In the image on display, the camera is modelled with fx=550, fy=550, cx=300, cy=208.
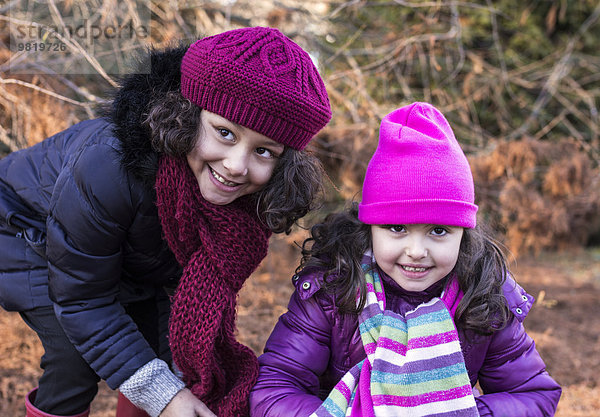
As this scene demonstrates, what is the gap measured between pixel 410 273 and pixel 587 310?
3.41 metres

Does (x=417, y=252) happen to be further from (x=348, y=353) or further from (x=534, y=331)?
(x=534, y=331)

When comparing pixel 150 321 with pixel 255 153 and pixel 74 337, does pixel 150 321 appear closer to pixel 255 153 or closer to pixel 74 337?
pixel 74 337

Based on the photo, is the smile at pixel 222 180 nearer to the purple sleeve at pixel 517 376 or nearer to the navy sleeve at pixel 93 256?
the navy sleeve at pixel 93 256

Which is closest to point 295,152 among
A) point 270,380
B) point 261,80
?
point 261,80

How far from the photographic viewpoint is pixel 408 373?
157 cm

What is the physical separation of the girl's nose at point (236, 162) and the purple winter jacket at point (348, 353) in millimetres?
419

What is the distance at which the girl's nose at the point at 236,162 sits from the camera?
154cm

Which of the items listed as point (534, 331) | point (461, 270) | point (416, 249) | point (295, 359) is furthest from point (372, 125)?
point (295, 359)

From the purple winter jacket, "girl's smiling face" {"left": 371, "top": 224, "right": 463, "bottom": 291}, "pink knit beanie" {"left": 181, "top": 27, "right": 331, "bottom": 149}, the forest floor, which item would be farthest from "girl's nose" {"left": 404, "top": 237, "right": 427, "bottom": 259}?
the forest floor

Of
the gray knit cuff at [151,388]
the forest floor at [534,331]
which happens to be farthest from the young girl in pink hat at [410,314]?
the forest floor at [534,331]

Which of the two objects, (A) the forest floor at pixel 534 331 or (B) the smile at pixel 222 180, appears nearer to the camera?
(B) the smile at pixel 222 180

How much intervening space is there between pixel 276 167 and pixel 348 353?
0.62 m

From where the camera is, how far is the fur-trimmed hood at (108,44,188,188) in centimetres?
162

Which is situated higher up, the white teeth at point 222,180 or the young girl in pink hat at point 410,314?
the white teeth at point 222,180
